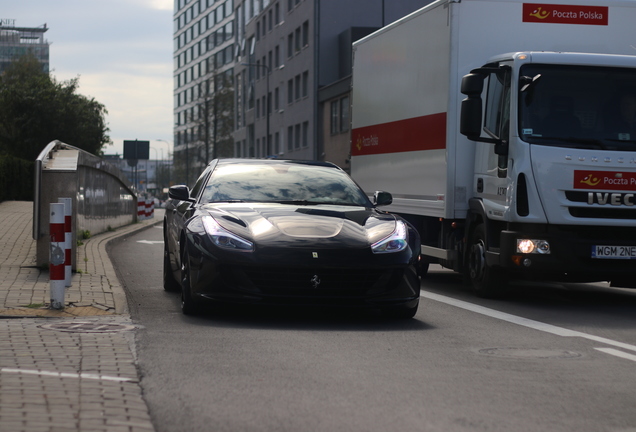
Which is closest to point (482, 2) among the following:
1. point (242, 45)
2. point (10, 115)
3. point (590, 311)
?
point (590, 311)

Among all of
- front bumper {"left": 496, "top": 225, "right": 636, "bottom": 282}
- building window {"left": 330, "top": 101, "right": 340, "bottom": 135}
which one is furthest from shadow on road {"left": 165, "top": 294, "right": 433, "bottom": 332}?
building window {"left": 330, "top": 101, "right": 340, "bottom": 135}

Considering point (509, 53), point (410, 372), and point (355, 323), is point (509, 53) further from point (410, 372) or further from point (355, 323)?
point (410, 372)

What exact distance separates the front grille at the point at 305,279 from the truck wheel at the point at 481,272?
3.13m

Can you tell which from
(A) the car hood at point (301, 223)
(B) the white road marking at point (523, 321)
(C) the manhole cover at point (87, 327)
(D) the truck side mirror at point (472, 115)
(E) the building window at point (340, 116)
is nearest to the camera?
(C) the manhole cover at point (87, 327)

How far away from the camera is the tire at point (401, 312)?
8938 millimetres

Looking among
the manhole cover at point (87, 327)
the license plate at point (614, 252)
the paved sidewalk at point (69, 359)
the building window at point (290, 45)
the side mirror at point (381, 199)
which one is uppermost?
the building window at point (290, 45)

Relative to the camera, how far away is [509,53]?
11.4m

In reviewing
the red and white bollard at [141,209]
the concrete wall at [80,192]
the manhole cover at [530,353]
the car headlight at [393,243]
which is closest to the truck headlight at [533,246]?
the car headlight at [393,243]

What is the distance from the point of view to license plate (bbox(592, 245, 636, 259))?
1062 cm

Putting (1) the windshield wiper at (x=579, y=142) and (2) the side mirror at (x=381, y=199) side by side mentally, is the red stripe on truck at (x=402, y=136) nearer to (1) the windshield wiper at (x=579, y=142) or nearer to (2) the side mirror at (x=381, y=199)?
(1) the windshield wiper at (x=579, y=142)

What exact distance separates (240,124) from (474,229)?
78.7 metres

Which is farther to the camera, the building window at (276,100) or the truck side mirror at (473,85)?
the building window at (276,100)

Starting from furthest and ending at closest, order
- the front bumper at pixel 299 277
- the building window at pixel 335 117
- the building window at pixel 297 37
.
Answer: the building window at pixel 297 37 → the building window at pixel 335 117 → the front bumper at pixel 299 277

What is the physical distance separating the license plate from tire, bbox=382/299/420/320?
8.41 ft
